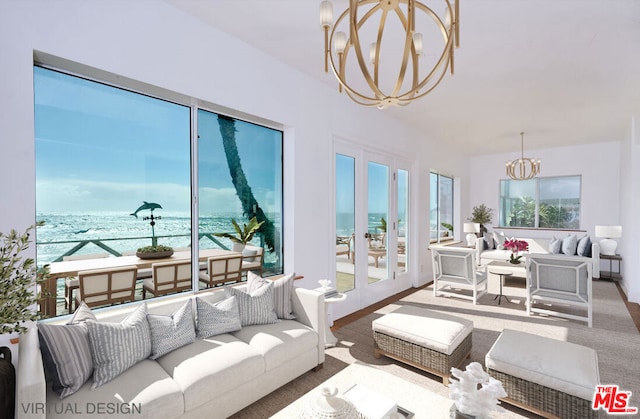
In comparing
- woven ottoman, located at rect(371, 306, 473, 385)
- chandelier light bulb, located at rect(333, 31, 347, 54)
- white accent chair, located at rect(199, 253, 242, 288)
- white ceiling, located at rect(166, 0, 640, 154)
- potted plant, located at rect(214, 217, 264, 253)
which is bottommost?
woven ottoman, located at rect(371, 306, 473, 385)

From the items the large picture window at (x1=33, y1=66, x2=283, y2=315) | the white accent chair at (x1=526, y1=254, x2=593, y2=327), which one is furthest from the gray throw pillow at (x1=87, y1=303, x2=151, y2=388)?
the white accent chair at (x1=526, y1=254, x2=593, y2=327)

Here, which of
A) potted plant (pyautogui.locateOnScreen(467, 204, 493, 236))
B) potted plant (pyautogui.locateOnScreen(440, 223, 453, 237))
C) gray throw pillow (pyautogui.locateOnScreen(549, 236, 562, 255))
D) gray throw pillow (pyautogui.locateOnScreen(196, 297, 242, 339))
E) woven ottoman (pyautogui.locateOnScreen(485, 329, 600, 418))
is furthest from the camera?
potted plant (pyautogui.locateOnScreen(467, 204, 493, 236))

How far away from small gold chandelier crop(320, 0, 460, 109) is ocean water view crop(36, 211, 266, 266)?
67.5 inches

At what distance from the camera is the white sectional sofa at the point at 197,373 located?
1.45 m

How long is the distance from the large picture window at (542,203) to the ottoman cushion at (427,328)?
20.6 feet

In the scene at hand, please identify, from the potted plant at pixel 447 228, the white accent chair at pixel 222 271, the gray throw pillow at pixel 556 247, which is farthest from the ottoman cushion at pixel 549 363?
the potted plant at pixel 447 228

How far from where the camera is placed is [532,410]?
6.48 feet

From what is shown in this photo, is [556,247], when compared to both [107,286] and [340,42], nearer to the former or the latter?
[340,42]

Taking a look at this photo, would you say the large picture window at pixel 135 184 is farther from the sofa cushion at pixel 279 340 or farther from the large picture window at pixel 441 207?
the large picture window at pixel 441 207

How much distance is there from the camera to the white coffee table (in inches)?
61.3

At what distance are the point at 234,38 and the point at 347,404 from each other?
2.99 meters

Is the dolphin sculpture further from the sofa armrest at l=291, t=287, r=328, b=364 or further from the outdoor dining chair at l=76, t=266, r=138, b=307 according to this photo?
the sofa armrest at l=291, t=287, r=328, b=364

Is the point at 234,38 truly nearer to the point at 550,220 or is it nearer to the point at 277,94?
the point at 277,94

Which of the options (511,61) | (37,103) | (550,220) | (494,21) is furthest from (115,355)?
(550,220)
